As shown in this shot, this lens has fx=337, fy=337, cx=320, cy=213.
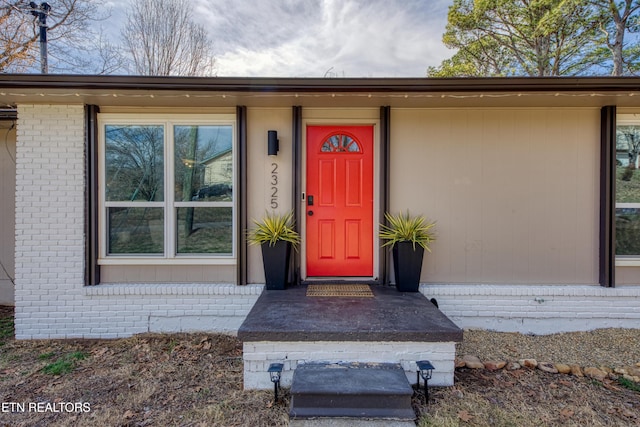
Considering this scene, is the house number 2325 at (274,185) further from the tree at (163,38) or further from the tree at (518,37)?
the tree at (518,37)

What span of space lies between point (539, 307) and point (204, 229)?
3.85m

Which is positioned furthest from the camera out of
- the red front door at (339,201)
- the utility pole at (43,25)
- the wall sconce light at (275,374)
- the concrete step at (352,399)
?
Answer: the utility pole at (43,25)

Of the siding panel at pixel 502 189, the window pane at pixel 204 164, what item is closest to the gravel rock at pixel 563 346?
the siding panel at pixel 502 189

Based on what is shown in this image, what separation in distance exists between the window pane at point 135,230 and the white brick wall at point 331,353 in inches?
75.9

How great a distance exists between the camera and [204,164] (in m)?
3.84

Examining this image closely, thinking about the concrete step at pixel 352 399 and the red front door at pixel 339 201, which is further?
the red front door at pixel 339 201

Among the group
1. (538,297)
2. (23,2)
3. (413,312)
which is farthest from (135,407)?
(23,2)

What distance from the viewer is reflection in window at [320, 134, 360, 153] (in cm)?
391

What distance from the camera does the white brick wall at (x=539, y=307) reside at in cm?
371

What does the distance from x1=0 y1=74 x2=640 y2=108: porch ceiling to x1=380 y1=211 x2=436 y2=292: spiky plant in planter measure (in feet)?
4.38

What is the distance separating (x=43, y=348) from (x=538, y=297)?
208 inches

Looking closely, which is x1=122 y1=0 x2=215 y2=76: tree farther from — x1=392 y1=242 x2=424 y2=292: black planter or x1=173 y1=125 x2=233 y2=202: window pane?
x1=392 y1=242 x2=424 y2=292: black planter

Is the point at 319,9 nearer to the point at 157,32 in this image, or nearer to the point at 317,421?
the point at 157,32

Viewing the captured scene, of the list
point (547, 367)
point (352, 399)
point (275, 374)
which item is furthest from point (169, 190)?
point (547, 367)
